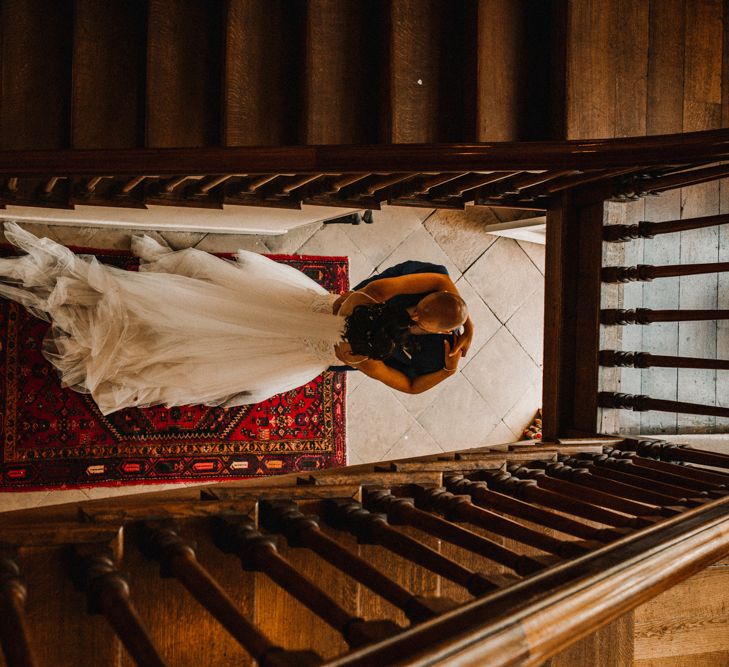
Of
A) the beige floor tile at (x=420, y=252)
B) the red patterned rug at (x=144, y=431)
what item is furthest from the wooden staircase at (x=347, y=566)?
the beige floor tile at (x=420, y=252)

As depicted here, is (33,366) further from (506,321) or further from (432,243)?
(506,321)

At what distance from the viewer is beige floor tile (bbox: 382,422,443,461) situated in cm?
379

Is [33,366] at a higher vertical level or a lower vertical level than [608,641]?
higher

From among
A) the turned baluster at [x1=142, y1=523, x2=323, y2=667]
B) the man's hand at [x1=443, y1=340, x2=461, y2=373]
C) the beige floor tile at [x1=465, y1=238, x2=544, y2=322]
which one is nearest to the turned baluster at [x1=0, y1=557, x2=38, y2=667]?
the turned baluster at [x1=142, y1=523, x2=323, y2=667]

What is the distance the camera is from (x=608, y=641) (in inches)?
81.6

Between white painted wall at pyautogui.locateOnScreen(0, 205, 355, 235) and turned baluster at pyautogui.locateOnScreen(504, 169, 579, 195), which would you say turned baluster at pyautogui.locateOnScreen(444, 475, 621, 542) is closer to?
turned baluster at pyautogui.locateOnScreen(504, 169, 579, 195)

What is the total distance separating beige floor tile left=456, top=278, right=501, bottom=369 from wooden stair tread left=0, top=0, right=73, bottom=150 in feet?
8.26

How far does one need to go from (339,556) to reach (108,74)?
1840 mm

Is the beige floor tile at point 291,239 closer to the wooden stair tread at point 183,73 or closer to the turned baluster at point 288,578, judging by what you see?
the wooden stair tread at point 183,73

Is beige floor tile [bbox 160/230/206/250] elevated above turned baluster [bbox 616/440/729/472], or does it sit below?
above

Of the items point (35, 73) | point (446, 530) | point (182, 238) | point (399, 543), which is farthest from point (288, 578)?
point (182, 238)

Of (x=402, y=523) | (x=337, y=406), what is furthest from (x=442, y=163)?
(x=337, y=406)

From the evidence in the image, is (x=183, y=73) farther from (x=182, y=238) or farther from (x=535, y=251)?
(x=535, y=251)

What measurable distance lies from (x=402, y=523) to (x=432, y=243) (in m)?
2.68
